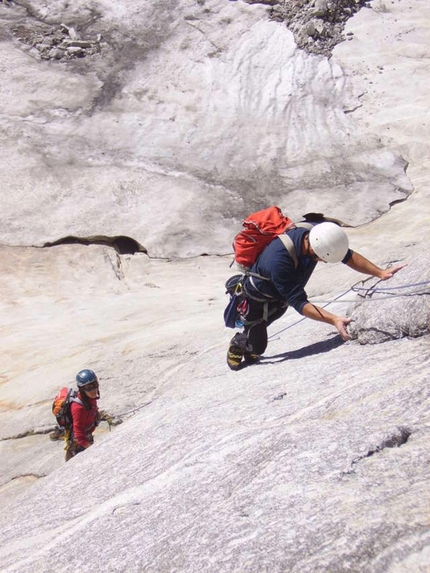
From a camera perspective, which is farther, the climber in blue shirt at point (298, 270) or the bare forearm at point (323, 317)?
the bare forearm at point (323, 317)

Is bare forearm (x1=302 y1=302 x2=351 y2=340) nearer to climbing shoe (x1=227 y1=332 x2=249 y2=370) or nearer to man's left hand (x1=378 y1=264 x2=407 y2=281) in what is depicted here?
man's left hand (x1=378 y1=264 x2=407 y2=281)

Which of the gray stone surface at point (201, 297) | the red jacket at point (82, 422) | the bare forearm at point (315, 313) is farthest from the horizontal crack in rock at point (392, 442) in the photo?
the red jacket at point (82, 422)

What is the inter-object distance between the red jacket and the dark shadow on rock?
2.23 meters

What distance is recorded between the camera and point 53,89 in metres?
22.0

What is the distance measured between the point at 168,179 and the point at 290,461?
1594cm

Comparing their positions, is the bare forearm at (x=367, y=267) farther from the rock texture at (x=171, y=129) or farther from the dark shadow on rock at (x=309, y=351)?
the rock texture at (x=171, y=129)

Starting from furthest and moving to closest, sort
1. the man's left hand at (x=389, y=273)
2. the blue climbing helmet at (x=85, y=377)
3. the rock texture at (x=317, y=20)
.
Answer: the rock texture at (x=317, y=20), the blue climbing helmet at (x=85, y=377), the man's left hand at (x=389, y=273)

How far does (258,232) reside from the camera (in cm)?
690

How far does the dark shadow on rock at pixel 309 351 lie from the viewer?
279 inches

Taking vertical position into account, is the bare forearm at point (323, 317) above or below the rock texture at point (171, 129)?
above

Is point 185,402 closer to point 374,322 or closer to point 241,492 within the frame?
point 374,322

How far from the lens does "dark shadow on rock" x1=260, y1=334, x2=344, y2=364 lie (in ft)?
23.2

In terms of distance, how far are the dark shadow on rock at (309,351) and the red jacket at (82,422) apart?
2233 mm

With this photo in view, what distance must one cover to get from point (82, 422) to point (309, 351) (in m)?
2.89
